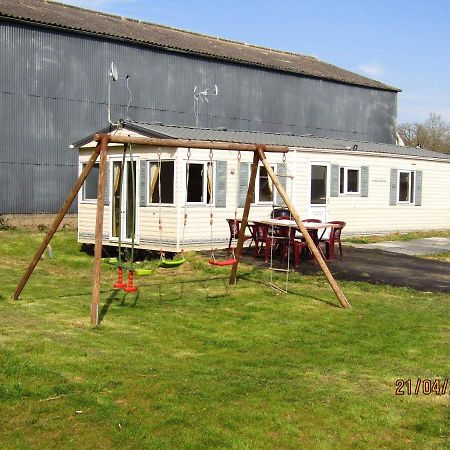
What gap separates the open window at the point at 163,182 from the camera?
16.3m

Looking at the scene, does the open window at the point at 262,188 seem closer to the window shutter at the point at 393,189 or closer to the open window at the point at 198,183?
the open window at the point at 198,183

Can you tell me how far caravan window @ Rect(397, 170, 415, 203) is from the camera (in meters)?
22.0

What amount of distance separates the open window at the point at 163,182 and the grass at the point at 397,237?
584 centimetres

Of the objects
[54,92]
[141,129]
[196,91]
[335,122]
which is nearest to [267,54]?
[335,122]

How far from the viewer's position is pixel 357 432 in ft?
17.6

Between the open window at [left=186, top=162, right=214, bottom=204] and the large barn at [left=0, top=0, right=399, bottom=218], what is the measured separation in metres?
8.11

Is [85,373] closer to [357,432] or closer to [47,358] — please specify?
[47,358]

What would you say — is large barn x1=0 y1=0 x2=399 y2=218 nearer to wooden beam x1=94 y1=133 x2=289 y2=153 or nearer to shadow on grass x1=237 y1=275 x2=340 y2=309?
shadow on grass x1=237 y1=275 x2=340 y2=309

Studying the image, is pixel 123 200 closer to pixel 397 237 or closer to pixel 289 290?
pixel 289 290

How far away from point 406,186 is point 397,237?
90.1 inches

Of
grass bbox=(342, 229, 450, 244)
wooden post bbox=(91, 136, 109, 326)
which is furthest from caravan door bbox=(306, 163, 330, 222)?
wooden post bbox=(91, 136, 109, 326)

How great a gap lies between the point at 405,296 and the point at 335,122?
21.7 metres
